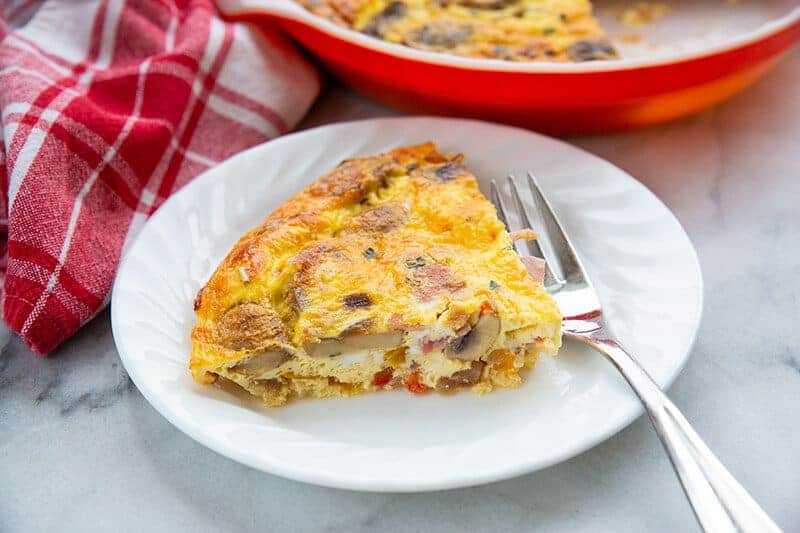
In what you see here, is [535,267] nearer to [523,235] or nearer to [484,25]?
[523,235]

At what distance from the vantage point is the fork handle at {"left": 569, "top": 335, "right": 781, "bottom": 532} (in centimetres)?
135

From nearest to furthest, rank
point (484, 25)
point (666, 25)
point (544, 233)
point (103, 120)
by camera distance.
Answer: point (544, 233) < point (103, 120) < point (484, 25) < point (666, 25)

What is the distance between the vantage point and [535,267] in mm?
1834

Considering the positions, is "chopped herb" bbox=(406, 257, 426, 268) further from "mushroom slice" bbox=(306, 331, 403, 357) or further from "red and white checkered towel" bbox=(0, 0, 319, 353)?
"red and white checkered towel" bbox=(0, 0, 319, 353)

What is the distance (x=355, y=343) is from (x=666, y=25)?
6.27 ft

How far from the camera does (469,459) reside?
159cm

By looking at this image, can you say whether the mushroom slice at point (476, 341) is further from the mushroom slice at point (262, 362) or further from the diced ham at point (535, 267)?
the mushroom slice at point (262, 362)

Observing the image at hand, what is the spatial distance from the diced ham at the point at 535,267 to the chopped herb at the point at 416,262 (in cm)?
23

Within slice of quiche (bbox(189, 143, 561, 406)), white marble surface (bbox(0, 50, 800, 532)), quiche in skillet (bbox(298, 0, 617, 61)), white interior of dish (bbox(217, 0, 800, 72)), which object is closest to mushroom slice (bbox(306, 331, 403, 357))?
slice of quiche (bbox(189, 143, 561, 406))

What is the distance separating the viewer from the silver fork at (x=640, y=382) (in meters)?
1.36

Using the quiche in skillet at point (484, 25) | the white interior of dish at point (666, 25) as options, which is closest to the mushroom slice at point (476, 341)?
the white interior of dish at point (666, 25)

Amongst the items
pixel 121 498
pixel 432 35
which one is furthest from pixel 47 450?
pixel 432 35

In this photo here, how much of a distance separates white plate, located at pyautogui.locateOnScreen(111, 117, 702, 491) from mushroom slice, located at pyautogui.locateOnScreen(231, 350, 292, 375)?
3.2 inches

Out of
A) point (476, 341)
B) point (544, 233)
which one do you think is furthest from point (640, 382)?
point (544, 233)
